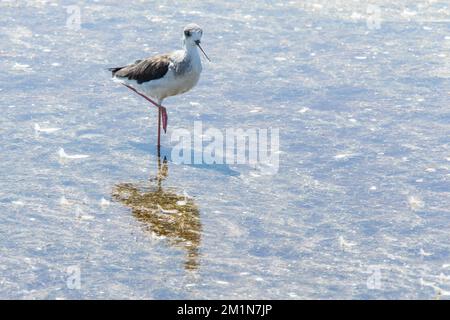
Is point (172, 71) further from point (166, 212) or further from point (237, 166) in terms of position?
point (166, 212)

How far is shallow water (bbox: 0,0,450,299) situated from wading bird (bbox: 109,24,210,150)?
753mm

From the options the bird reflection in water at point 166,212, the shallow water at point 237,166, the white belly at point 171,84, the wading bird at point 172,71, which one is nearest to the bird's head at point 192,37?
the wading bird at point 172,71

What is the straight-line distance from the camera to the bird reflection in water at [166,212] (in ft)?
41.1

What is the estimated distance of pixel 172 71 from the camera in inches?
612

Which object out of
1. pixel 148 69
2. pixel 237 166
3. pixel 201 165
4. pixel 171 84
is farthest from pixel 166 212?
pixel 148 69

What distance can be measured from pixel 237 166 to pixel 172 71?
1.84 meters

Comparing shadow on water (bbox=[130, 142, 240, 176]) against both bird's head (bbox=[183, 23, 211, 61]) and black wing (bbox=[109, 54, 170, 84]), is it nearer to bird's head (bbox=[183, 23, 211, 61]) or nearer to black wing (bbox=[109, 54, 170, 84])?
black wing (bbox=[109, 54, 170, 84])

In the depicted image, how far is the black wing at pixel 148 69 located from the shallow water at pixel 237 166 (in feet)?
2.83

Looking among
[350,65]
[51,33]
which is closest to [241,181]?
[350,65]

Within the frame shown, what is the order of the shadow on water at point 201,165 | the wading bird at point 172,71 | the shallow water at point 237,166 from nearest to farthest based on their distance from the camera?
the shallow water at point 237,166 → the shadow on water at point 201,165 → the wading bird at point 172,71

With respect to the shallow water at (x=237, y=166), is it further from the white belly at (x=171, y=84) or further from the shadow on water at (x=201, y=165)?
the white belly at (x=171, y=84)

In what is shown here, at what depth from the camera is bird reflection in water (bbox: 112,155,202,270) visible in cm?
1252
